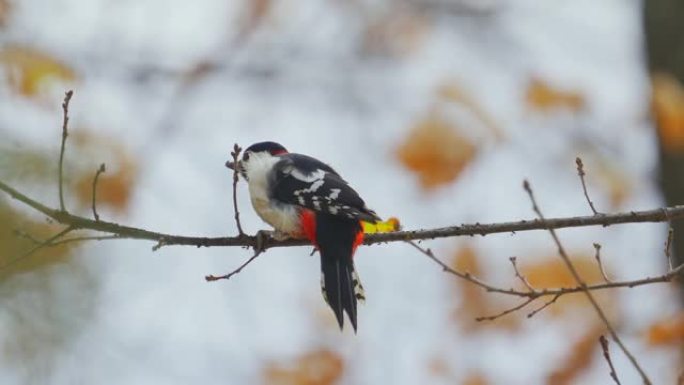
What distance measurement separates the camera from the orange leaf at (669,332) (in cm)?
507

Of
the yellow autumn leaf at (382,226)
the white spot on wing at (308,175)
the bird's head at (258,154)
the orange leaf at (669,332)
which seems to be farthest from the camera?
the orange leaf at (669,332)

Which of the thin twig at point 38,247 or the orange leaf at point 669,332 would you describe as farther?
the orange leaf at point 669,332

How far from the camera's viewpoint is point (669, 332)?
512 cm

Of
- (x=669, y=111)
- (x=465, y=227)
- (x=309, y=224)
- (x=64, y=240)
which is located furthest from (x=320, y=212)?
(x=669, y=111)

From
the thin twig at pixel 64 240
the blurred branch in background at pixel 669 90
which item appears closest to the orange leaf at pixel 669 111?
the blurred branch in background at pixel 669 90

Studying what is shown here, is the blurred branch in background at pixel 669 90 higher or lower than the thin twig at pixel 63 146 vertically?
higher

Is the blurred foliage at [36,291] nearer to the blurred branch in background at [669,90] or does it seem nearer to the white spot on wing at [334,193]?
the white spot on wing at [334,193]

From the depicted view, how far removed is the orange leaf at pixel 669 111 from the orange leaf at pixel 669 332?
1.00 meters

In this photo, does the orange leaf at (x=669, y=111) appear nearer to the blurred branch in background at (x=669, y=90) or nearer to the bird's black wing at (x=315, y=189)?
the blurred branch in background at (x=669, y=90)

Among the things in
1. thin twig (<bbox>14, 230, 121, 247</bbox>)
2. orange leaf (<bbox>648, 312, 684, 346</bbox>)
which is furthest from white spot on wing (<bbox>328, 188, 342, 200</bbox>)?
orange leaf (<bbox>648, 312, 684, 346</bbox>)

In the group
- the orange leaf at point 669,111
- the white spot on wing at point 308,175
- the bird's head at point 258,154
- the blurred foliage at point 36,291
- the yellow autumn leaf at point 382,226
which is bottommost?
the blurred foliage at point 36,291

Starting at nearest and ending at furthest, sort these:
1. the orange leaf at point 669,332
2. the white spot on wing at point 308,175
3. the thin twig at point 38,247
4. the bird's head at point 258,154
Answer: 1. the thin twig at point 38,247
2. the white spot on wing at point 308,175
3. the bird's head at point 258,154
4. the orange leaf at point 669,332

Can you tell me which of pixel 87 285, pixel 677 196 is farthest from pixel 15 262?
pixel 677 196

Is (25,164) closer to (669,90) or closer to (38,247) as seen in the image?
(38,247)
